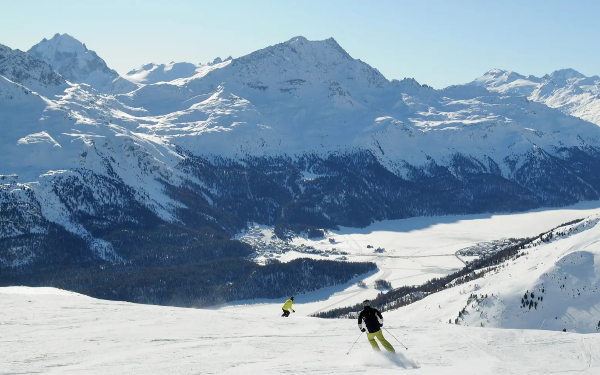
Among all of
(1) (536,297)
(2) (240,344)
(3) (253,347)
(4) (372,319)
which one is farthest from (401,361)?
(1) (536,297)

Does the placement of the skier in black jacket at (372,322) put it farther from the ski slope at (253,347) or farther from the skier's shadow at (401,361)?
the ski slope at (253,347)

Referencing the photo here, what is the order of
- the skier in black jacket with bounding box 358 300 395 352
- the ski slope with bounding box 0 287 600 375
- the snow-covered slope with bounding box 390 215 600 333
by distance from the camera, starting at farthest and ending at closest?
the snow-covered slope with bounding box 390 215 600 333, the skier in black jacket with bounding box 358 300 395 352, the ski slope with bounding box 0 287 600 375

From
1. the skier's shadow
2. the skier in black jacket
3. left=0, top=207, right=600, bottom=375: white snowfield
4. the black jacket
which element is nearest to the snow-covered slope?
left=0, top=207, right=600, bottom=375: white snowfield

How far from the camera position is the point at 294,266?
182000 mm

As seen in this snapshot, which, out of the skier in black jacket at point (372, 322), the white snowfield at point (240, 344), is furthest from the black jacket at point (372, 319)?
the white snowfield at point (240, 344)

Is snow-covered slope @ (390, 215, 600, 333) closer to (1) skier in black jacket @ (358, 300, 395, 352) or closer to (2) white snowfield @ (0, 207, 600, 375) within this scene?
(2) white snowfield @ (0, 207, 600, 375)

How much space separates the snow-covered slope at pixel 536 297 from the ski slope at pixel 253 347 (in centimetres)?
3900

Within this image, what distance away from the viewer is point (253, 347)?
1324 inches

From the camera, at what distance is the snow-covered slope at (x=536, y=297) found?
73562 millimetres

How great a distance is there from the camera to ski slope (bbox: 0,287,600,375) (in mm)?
28641

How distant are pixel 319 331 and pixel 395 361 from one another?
34.1 feet

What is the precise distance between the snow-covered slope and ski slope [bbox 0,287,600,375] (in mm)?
39000

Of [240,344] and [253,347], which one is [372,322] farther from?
[240,344]

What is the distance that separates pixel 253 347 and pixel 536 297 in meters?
56.1
